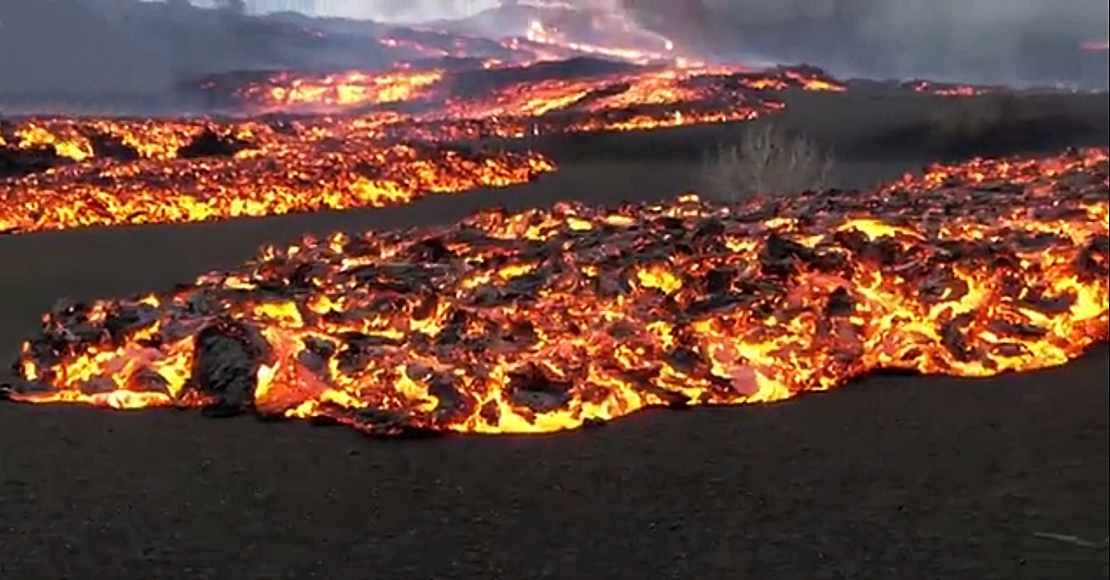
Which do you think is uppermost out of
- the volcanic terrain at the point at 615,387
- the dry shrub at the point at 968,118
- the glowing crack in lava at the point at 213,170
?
the dry shrub at the point at 968,118

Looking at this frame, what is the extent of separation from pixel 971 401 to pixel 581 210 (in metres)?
11.0

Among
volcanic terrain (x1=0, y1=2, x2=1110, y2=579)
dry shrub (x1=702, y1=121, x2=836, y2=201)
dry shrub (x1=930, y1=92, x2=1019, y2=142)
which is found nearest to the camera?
volcanic terrain (x1=0, y1=2, x2=1110, y2=579)

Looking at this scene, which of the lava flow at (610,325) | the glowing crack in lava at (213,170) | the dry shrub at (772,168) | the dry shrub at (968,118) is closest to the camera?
the lava flow at (610,325)

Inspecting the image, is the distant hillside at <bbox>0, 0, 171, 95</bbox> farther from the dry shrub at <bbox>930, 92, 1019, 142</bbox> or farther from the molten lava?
the dry shrub at <bbox>930, 92, 1019, 142</bbox>

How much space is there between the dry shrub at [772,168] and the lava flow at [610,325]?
8.51 meters

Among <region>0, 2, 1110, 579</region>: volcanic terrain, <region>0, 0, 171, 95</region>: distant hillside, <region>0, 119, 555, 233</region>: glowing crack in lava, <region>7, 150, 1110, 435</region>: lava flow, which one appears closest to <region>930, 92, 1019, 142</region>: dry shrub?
<region>0, 2, 1110, 579</region>: volcanic terrain

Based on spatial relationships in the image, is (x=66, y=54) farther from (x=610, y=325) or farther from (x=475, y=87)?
(x=610, y=325)

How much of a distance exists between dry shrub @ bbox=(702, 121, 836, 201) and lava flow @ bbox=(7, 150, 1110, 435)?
27.9ft

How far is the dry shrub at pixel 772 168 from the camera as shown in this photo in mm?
24391

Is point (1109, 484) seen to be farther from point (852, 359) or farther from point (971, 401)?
point (852, 359)

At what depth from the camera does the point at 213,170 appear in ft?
104

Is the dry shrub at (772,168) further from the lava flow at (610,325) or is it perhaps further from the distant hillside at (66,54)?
the distant hillside at (66,54)

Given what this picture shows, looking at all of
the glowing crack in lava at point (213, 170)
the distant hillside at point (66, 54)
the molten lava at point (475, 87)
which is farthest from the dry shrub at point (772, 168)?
the distant hillside at point (66, 54)

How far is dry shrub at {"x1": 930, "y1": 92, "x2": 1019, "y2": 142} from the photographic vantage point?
16.2 meters
